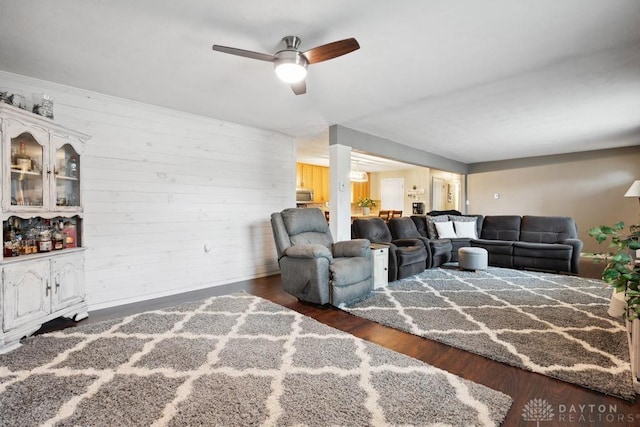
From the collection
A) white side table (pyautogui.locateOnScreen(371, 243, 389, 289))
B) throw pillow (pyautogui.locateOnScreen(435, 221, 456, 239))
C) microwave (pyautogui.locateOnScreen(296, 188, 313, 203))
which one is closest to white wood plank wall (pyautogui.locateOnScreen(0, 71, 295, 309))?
white side table (pyautogui.locateOnScreen(371, 243, 389, 289))

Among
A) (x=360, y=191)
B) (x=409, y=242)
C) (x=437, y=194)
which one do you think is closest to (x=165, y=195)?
(x=409, y=242)

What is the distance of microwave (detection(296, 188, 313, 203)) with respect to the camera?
24.3 feet

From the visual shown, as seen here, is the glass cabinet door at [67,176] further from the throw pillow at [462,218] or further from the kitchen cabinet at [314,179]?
the throw pillow at [462,218]

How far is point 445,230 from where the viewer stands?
5660mm

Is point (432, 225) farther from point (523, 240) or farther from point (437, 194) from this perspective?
point (437, 194)

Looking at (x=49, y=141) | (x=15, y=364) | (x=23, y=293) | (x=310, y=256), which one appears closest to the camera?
(x=15, y=364)

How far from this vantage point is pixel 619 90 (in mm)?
3186

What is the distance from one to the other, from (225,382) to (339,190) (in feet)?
10.1

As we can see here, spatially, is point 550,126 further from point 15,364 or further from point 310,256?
point 15,364

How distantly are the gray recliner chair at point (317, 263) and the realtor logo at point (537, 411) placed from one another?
69.2 inches

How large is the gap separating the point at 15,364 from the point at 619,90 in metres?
5.82

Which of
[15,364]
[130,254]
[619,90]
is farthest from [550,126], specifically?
[15,364]

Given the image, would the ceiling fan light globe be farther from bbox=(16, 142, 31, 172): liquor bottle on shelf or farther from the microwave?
the microwave

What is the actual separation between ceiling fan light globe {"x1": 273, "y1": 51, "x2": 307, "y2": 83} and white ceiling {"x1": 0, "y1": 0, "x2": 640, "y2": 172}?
16 cm
